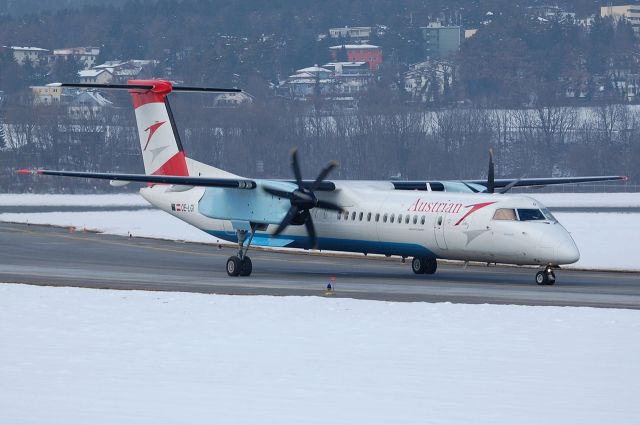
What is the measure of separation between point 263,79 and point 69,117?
62.4m

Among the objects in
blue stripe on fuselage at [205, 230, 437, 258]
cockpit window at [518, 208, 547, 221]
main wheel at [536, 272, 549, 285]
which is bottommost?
main wheel at [536, 272, 549, 285]

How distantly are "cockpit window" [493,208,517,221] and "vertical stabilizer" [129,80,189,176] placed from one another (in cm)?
1076

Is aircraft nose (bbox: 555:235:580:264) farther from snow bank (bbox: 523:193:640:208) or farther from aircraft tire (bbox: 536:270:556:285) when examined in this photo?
snow bank (bbox: 523:193:640:208)

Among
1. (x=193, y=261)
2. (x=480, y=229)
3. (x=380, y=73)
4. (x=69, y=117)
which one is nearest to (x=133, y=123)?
(x=69, y=117)

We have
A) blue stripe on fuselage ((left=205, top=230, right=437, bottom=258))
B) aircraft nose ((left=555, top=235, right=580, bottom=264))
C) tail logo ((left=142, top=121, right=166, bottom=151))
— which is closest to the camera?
aircraft nose ((left=555, top=235, right=580, bottom=264))

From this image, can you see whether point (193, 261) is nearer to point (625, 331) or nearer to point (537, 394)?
point (625, 331)

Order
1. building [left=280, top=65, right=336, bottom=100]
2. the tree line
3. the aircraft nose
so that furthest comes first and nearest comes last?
building [left=280, top=65, right=336, bottom=100] < the tree line < the aircraft nose

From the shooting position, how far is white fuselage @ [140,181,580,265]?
31906 mm

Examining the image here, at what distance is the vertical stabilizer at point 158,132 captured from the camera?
3891cm

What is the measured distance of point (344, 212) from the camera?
3572 centimetres

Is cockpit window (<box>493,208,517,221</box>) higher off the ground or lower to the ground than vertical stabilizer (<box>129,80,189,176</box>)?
lower

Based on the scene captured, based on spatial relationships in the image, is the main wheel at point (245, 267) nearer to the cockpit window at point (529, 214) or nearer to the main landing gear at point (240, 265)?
the main landing gear at point (240, 265)

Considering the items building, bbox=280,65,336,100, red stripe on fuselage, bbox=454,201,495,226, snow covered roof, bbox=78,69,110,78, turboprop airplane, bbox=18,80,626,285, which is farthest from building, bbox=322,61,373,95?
red stripe on fuselage, bbox=454,201,495,226

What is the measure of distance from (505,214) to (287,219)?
6.11m
